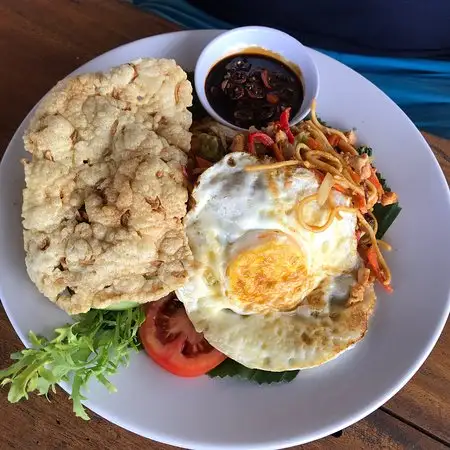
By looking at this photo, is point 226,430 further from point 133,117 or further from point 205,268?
point 133,117

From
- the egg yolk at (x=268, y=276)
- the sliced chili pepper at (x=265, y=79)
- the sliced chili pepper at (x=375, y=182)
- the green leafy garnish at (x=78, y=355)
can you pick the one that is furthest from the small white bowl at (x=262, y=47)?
the green leafy garnish at (x=78, y=355)

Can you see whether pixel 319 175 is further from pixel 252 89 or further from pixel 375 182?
pixel 252 89

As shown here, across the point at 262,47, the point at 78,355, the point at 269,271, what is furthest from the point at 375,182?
the point at 78,355

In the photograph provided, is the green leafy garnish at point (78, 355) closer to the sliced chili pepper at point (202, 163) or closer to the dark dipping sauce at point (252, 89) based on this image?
the sliced chili pepper at point (202, 163)

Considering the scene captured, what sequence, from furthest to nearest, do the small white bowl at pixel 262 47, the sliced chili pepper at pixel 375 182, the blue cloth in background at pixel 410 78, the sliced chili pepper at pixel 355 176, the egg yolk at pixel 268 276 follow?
the blue cloth in background at pixel 410 78, the small white bowl at pixel 262 47, the sliced chili pepper at pixel 375 182, the sliced chili pepper at pixel 355 176, the egg yolk at pixel 268 276

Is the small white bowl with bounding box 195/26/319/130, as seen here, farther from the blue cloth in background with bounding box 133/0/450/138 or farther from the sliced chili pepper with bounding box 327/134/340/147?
the blue cloth in background with bounding box 133/0/450/138

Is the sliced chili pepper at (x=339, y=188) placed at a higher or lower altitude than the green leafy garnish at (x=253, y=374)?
higher

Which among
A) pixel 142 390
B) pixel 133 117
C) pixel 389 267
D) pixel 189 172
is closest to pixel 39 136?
pixel 133 117
